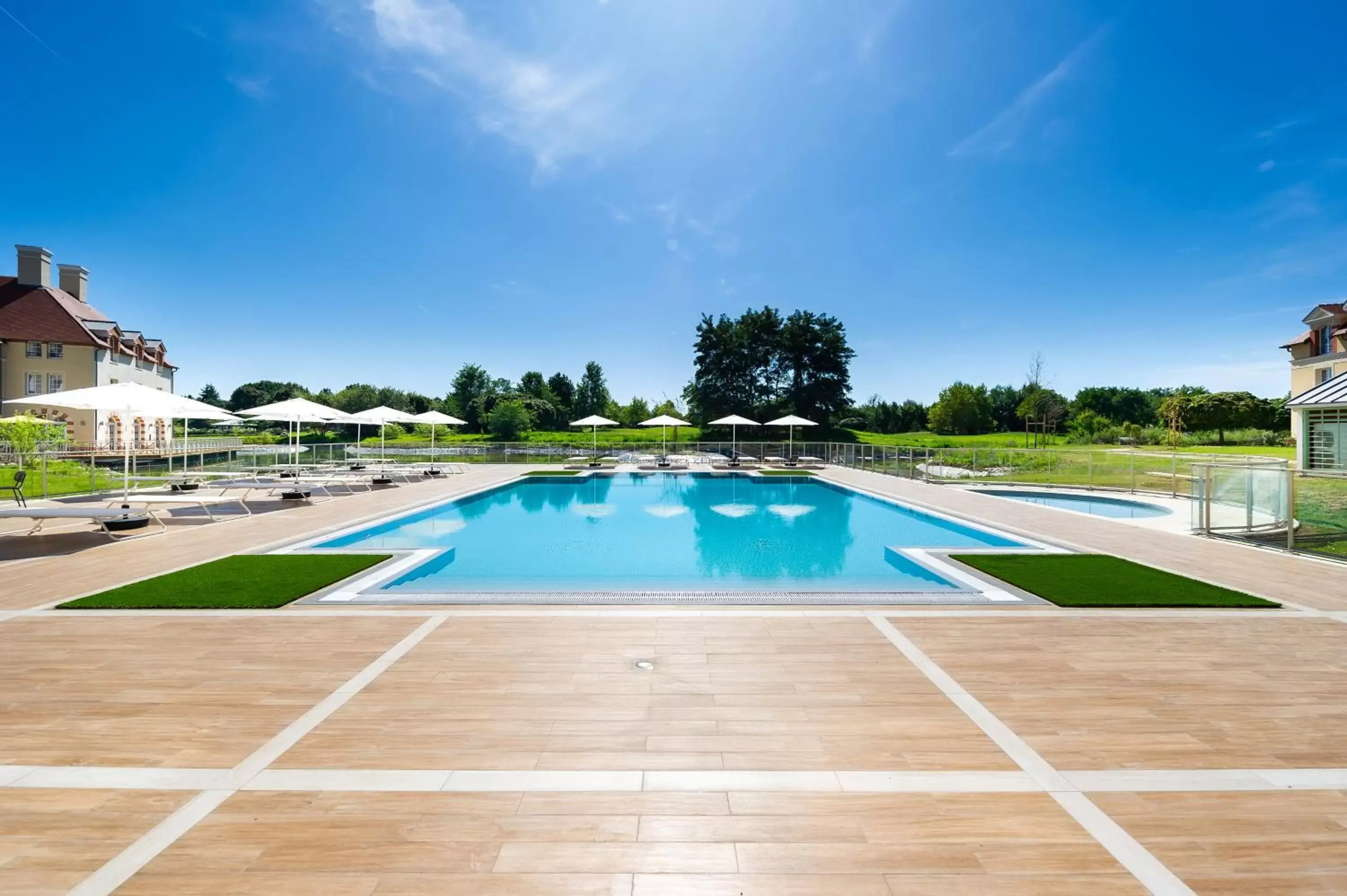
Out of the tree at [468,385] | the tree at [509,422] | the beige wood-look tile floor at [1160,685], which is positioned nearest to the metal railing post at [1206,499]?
the beige wood-look tile floor at [1160,685]

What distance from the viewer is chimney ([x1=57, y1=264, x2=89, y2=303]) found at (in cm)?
2948

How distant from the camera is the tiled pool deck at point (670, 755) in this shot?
1.89m

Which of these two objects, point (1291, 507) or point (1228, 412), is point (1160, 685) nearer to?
point (1291, 507)

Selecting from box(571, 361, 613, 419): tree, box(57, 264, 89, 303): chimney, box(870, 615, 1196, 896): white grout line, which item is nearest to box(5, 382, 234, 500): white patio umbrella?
box(870, 615, 1196, 896): white grout line

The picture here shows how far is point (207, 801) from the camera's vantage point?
2250mm

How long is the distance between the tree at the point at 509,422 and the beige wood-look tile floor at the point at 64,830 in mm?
38900

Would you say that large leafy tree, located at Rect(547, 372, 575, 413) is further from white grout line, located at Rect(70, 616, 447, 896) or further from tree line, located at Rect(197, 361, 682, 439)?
white grout line, located at Rect(70, 616, 447, 896)

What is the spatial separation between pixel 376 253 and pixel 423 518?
17332mm

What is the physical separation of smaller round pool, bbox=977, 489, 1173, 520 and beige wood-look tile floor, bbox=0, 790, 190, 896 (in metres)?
13.7

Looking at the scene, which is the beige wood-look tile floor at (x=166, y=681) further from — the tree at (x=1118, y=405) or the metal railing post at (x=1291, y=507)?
the tree at (x=1118, y=405)

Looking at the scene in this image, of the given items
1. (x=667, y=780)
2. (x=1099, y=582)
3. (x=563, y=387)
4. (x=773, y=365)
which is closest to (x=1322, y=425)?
(x=1099, y=582)

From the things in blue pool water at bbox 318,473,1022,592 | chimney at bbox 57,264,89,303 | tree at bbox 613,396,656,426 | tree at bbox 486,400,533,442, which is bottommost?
blue pool water at bbox 318,473,1022,592

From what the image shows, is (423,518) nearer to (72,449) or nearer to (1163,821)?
(1163,821)

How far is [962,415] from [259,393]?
78.7 meters
